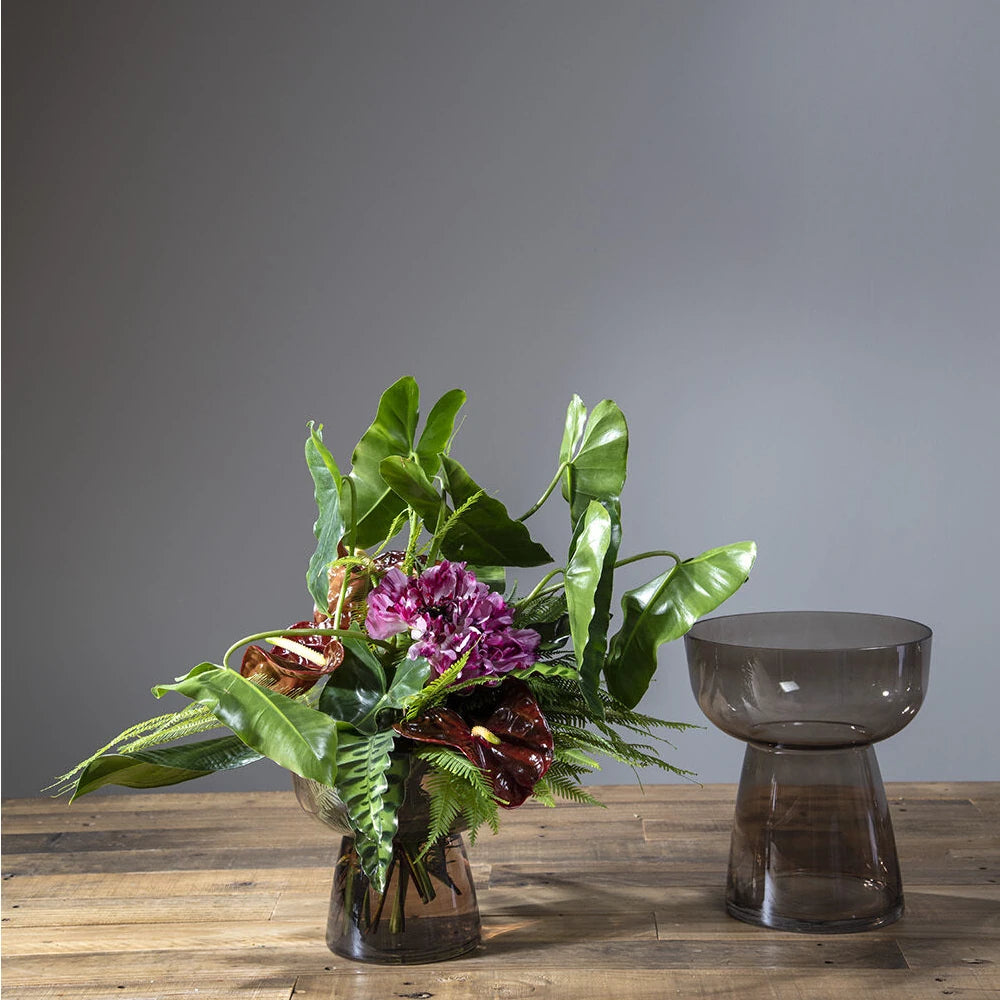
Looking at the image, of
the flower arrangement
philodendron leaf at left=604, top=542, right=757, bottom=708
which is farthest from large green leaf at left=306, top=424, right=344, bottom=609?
philodendron leaf at left=604, top=542, right=757, bottom=708

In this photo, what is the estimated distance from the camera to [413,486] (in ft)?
2.54

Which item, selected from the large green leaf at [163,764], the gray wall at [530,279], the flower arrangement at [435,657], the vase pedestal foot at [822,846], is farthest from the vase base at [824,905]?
the gray wall at [530,279]

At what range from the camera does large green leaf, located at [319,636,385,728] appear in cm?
77

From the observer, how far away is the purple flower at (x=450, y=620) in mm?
738

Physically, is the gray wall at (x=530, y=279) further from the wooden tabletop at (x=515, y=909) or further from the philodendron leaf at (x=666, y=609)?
the philodendron leaf at (x=666, y=609)

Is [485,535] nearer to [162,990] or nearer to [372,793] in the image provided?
[372,793]

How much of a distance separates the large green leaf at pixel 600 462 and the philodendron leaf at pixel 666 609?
72 mm

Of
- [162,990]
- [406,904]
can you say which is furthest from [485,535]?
[162,990]

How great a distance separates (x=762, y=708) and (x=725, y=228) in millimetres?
Result: 1427

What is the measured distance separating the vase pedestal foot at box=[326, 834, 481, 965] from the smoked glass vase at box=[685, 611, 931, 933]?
0.21 metres

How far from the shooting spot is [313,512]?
83.3 inches

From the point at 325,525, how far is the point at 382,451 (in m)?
0.07

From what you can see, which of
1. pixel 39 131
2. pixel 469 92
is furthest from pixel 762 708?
pixel 39 131

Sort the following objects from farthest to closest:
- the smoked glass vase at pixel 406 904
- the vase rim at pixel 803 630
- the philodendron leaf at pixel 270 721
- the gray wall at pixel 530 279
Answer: the gray wall at pixel 530 279 < the vase rim at pixel 803 630 < the smoked glass vase at pixel 406 904 < the philodendron leaf at pixel 270 721
